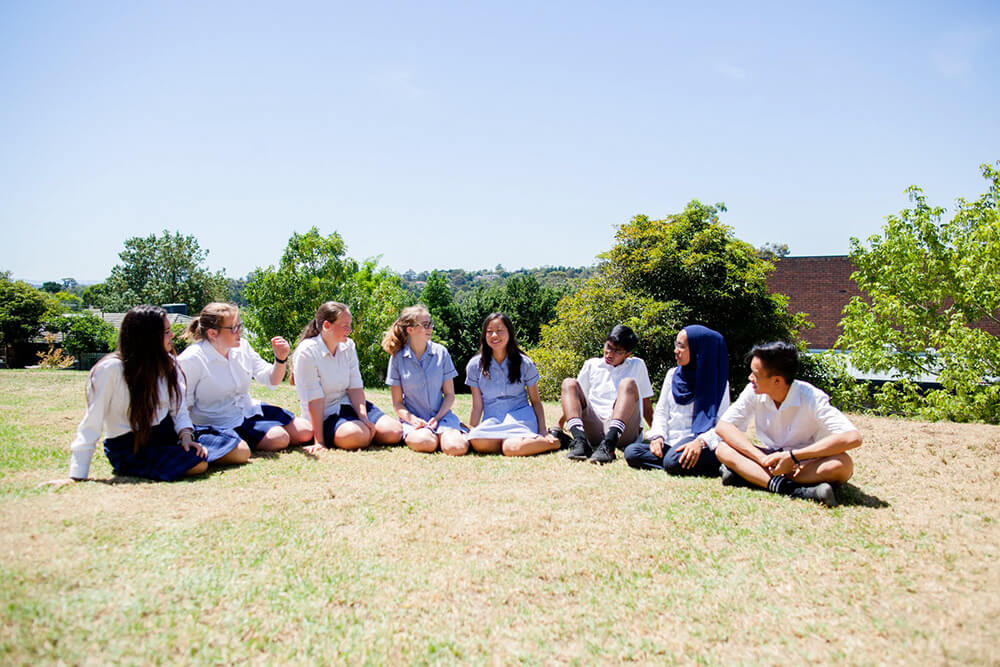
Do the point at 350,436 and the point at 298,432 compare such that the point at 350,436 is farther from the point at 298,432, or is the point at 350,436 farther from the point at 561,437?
the point at 561,437

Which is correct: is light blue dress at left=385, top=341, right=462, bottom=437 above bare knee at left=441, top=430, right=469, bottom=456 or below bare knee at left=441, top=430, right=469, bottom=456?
above

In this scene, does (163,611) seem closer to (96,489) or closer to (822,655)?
(96,489)

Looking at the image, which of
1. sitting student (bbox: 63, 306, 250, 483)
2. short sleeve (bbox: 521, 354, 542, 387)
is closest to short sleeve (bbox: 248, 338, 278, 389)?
sitting student (bbox: 63, 306, 250, 483)

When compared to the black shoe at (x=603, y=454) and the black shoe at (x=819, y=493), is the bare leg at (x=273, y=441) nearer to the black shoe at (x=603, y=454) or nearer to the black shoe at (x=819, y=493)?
the black shoe at (x=603, y=454)

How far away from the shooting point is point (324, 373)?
6.55 metres

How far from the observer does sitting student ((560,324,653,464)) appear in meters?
6.24

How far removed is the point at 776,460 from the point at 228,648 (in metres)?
4.04

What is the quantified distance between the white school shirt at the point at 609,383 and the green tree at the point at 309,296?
1838 centimetres

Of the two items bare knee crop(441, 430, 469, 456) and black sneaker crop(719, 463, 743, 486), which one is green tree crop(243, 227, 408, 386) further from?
black sneaker crop(719, 463, 743, 486)

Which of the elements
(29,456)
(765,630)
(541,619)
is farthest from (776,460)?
(29,456)

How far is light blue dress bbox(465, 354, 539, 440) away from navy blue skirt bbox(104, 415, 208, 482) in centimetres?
281

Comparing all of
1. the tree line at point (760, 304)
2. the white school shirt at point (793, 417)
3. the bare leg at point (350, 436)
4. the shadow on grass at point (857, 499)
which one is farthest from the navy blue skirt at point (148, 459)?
the tree line at point (760, 304)

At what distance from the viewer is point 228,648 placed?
2.69 m

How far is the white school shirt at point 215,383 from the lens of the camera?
5.82 metres
